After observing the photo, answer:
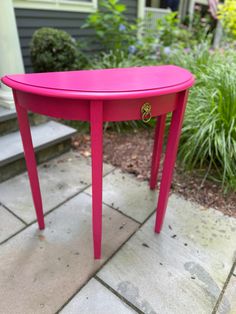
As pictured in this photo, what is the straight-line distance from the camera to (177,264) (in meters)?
1.33

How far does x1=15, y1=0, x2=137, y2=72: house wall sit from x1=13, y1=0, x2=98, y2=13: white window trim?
0.15ft

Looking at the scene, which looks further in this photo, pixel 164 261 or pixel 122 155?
pixel 122 155

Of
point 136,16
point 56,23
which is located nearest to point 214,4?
point 136,16

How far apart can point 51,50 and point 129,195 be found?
85.3 inches

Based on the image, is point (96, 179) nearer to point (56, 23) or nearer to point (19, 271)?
point (19, 271)

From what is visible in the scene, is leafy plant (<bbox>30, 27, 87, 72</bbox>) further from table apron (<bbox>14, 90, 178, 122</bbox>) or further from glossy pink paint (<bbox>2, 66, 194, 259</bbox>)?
table apron (<bbox>14, 90, 178, 122</bbox>)

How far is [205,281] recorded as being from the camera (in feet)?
4.07

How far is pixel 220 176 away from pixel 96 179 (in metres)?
1.36

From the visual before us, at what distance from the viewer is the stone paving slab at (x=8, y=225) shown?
1480 millimetres

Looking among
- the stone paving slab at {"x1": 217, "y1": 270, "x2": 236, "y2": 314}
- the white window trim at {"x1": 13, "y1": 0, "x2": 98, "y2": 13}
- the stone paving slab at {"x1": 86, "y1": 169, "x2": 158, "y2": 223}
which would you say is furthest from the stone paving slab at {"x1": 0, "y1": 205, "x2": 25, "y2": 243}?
the white window trim at {"x1": 13, "y1": 0, "x2": 98, "y2": 13}

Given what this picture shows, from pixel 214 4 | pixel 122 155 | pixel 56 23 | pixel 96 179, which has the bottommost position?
pixel 122 155

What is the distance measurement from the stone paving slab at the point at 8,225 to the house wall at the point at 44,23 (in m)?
2.55

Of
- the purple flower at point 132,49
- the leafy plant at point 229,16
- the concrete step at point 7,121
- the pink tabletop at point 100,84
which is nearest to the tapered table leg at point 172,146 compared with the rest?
the pink tabletop at point 100,84

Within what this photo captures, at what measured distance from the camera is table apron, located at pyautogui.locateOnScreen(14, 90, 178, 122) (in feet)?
3.04
